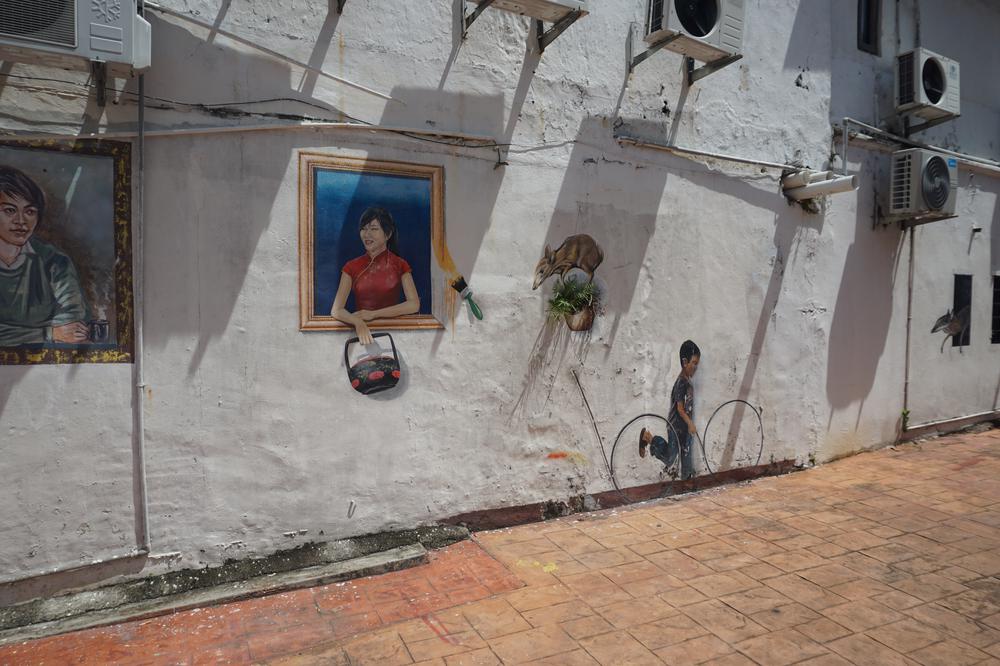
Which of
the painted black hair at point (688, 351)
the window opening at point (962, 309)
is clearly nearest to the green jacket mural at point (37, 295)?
the painted black hair at point (688, 351)

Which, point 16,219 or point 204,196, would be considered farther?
point 204,196

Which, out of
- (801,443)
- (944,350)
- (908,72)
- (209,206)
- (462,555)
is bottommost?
(462,555)

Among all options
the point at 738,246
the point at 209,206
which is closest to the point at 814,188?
the point at 738,246

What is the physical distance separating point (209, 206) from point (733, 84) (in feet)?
16.5

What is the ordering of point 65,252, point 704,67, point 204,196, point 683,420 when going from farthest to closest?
point 683,420 → point 704,67 → point 204,196 → point 65,252

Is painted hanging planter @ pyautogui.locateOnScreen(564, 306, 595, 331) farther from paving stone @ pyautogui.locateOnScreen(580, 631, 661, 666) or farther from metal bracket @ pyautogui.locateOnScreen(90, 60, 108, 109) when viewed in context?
metal bracket @ pyautogui.locateOnScreen(90, 60, 108, 109)

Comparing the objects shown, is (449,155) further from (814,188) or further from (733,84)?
(814,188)

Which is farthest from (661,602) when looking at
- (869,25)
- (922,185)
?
(869,25)

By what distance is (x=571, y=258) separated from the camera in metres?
5.48

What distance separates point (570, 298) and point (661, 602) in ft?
8.16

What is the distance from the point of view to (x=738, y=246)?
6.38 m

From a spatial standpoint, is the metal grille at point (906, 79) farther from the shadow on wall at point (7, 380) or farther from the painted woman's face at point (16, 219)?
the shadow on wall at point (7, 380)

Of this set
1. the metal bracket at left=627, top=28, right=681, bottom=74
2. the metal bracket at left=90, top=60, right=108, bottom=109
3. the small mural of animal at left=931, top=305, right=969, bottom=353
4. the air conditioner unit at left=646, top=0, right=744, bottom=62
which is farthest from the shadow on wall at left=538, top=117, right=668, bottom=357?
the small mural of animal at left=931, top=305, right=969, bottom=353

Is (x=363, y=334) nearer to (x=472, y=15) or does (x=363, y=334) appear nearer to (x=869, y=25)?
(x=472, y=15)
